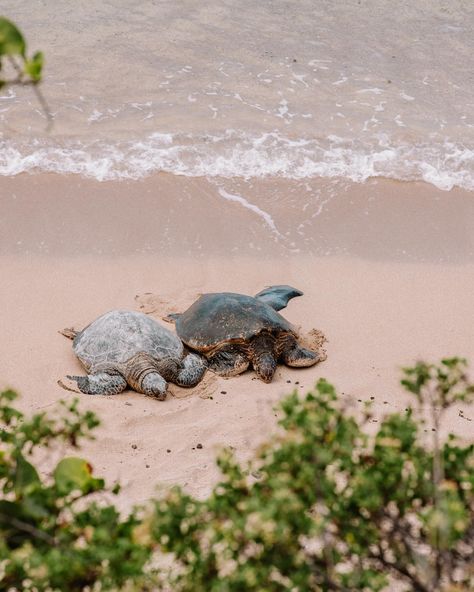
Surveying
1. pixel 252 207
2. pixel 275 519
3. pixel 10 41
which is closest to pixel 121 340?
pixel 252 207

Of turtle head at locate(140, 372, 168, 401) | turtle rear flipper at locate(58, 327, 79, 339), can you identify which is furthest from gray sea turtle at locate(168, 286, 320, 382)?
turtle rear flipper at locate(58, 327, 79, 339)

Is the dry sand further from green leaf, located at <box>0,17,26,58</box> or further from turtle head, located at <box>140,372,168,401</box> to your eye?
green leaf, located at <box>0,17,26,58</box>

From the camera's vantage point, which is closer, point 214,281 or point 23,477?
point 23,477

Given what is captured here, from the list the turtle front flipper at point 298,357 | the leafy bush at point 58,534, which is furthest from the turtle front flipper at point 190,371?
the leafy bush at point 58,534

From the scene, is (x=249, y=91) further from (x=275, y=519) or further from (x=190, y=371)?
(x=275, y=519)

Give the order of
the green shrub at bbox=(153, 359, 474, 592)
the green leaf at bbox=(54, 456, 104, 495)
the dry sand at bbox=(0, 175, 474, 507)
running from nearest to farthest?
1. the green shrub at bbox=(153, 359, 474, 592)
2. the green leaf at bbox=(54, 456, 104, 495)
3. the dry sand at bbox=(0, 175, 474, 507)

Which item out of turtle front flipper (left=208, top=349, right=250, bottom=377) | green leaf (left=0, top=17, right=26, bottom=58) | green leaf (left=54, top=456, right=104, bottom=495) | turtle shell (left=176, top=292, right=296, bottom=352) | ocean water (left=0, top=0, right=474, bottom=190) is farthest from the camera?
ocean water (left=0, top=0, right=474, bottom=190)

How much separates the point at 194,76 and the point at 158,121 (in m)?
1.95

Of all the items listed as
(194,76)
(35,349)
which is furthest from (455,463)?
(194,76)

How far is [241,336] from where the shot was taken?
19.9ft

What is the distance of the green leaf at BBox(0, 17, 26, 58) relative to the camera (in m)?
1.47

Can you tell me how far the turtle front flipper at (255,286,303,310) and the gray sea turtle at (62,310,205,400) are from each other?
96 cm

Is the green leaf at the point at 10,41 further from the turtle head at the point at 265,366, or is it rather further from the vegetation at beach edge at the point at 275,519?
the turtle head at the point at 265,366

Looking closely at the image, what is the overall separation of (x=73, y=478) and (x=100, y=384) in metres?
3.37
